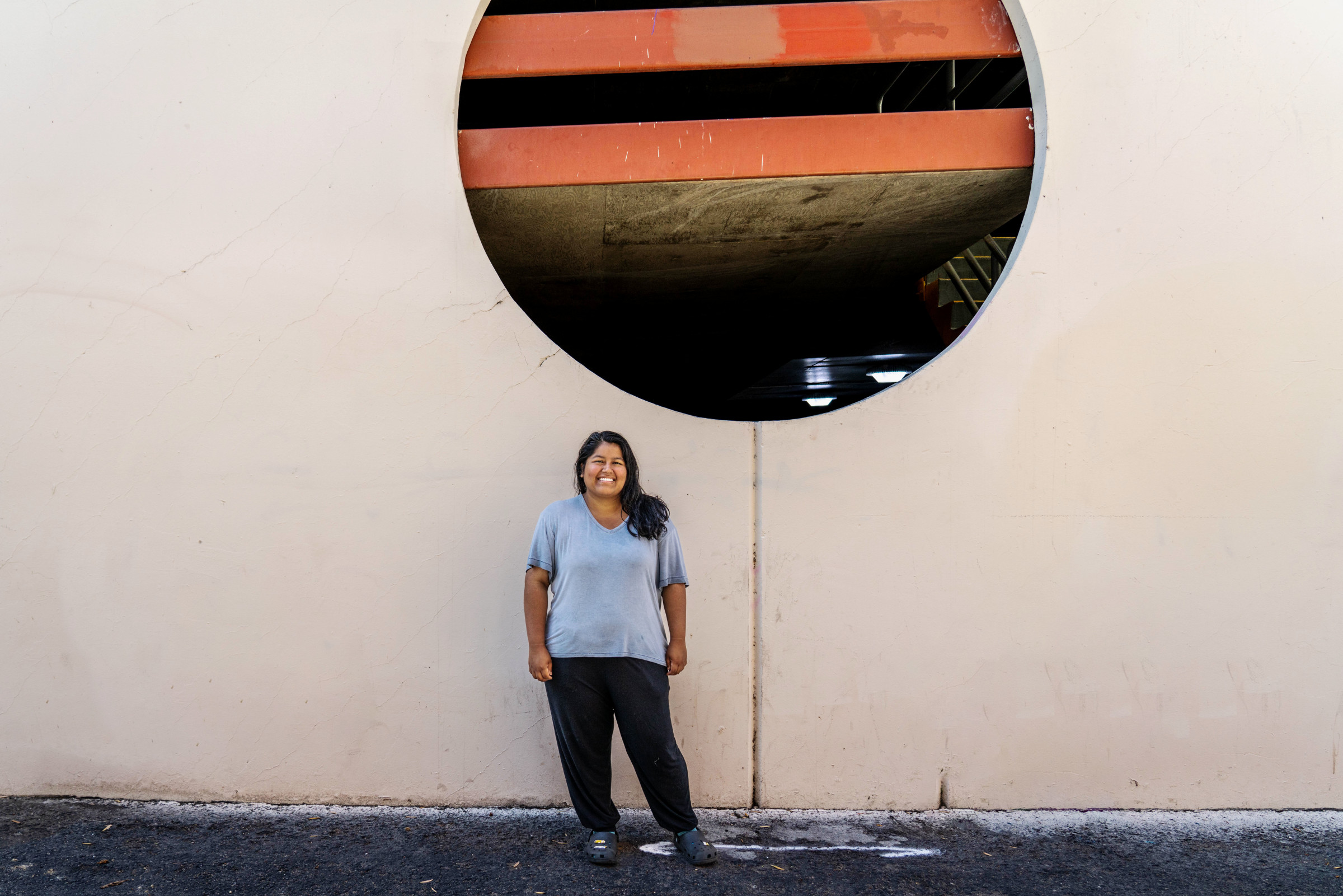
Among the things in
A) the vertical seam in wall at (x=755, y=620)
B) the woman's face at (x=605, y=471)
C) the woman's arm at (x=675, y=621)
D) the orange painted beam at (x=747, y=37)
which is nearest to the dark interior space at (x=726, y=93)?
the orange painted beam at (x=747, y=37)

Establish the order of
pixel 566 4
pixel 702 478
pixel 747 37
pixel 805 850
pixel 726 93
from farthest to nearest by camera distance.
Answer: pixel 726 93 < pixel 566 4 < pixel 747 37 < pixel 702 478 < pixel 805 850

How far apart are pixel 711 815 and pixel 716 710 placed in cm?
40

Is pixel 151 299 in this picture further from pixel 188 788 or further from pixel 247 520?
pixel 188 788

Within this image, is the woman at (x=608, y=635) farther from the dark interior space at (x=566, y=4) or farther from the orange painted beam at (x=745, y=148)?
the dark interior space at (x=566, y=4)

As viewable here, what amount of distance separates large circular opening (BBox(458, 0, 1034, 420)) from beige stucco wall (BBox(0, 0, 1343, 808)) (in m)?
0.59

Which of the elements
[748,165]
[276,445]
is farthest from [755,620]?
[276,445]

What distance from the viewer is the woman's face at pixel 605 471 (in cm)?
254

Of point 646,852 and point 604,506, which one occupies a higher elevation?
point 604,506

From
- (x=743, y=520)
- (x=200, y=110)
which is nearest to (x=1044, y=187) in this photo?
(x=743, y=520)

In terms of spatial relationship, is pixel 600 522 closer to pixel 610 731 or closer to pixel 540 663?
pixel 540 663

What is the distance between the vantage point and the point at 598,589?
251 centimetres

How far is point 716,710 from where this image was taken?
9.86 ft

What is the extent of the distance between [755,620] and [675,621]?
0.50 metres

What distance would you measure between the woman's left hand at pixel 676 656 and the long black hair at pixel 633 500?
0.38 meters
